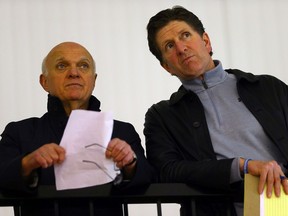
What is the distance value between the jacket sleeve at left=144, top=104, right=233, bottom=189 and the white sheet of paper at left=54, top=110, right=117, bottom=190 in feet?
1.18

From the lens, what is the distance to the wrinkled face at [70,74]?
2711mm

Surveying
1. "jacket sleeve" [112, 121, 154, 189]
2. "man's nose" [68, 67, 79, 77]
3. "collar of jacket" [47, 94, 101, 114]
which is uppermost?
"man's nose" [68, 67, 79, 77]

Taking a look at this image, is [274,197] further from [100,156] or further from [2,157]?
[2,157]

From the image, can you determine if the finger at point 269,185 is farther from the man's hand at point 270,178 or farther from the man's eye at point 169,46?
the man's eye at point 169,46

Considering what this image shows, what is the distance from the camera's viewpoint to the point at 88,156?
2.13m

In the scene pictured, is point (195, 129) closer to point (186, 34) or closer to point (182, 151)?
point (182, 151)

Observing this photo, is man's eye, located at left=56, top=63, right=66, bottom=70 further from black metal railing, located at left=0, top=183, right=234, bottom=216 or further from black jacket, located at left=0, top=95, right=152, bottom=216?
black metal railing, located at left=0, top=183, right=234, bottom=216

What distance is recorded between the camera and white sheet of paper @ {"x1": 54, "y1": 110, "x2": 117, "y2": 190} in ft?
6.98

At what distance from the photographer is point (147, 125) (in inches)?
108

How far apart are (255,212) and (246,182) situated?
9 cm

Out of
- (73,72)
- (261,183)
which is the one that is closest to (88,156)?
(261,183)

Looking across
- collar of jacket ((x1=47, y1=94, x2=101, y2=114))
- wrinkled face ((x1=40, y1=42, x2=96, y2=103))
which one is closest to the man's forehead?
wrinkled face ((x1=40, y1=42, x2=96, y2=103))

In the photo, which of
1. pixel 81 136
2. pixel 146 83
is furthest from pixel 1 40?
pixel 81 136

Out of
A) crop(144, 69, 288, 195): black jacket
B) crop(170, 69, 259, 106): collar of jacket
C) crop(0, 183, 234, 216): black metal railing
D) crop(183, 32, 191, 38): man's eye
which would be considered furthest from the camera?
crop(183, 32, 191, 38): man's eye
